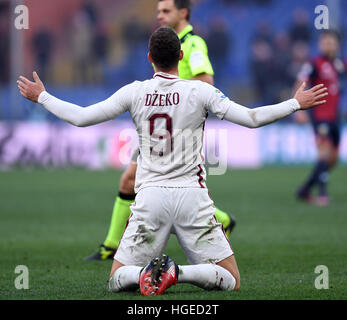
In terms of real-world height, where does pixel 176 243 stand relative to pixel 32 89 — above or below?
below

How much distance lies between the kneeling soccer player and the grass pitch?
214 millimetres

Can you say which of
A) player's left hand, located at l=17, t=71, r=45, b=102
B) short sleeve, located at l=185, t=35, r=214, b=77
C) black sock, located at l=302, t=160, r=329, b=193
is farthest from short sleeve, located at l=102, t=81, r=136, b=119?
black sock, located at l=302, t=160, r=329, b=193

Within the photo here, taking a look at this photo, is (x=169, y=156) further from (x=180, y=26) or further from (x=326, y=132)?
(x=326, y=132)

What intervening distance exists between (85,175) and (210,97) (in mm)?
12774

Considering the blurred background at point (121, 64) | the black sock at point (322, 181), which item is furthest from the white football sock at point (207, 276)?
the blurred background at point (121, 64)

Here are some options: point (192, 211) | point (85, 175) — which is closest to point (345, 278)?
point (192, 211)

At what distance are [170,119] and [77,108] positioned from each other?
2.00 feet

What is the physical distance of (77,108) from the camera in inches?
205

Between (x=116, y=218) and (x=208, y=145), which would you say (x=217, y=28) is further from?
(x=116, y=218)

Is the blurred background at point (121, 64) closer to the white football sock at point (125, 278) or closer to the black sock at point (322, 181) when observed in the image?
the black sock at point (322, 181)

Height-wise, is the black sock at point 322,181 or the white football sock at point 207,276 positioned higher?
the black sock at point 322,181

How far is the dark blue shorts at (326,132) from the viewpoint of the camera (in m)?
12.6

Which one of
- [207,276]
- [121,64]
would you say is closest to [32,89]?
[207,276]

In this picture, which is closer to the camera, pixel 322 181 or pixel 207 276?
pixel 207 276
